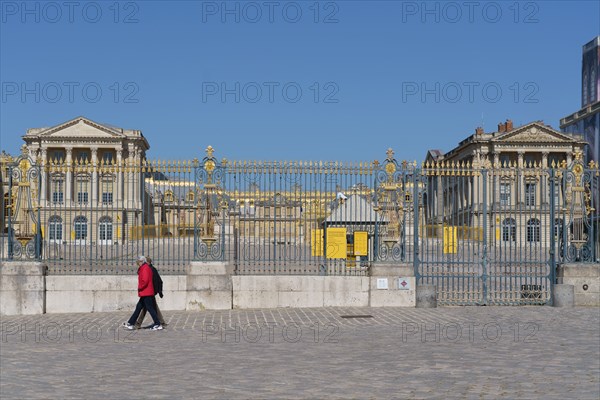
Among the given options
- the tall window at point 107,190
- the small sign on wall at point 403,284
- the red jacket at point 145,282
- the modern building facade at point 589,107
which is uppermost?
the modern building facade at point 589,107

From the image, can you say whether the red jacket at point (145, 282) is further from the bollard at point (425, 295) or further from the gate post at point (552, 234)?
the gate post at point (552, 234)

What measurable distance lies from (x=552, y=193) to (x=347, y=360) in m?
9.54

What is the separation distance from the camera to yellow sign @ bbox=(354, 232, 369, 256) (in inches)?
700

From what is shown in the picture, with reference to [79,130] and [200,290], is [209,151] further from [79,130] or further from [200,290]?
[79,130]

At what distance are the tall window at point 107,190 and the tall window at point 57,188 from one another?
0.85 metres

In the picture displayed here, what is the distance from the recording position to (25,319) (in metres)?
16.2

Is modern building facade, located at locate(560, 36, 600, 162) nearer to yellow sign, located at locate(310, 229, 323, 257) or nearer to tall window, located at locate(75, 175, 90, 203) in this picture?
yellow sign, located at locate(310, 229, 323, 257)

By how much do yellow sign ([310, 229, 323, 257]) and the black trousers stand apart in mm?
4340

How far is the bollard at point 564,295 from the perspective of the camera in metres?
18.2

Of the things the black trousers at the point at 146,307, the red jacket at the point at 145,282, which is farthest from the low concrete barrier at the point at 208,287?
the black trousers at the point at 146,307

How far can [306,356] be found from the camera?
1086cm

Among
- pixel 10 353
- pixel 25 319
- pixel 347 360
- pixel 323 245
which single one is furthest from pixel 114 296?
pixel 347 360

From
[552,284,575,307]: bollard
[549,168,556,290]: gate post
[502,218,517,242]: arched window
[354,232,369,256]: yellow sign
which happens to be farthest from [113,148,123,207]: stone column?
[552,284,575,307]: bollard

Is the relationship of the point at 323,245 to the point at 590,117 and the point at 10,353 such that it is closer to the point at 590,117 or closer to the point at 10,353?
the point at 10,353
